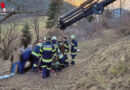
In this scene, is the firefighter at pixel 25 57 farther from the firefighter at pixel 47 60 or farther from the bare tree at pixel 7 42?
the firefighter at pixel 47 60

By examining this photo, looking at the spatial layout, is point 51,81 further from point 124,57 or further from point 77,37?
point 77,37

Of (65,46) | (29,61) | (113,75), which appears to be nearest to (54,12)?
(65,46)

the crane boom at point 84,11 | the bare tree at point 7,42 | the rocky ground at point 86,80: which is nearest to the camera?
the bare tree at point 7,42

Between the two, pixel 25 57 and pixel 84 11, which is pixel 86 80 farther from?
pixel 25 57

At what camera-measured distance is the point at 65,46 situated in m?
9.24

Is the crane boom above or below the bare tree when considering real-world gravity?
above

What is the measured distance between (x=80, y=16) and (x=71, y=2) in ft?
39.8

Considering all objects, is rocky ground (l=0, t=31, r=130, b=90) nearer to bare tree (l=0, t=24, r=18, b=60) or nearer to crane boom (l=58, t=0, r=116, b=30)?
bare tree (l=0, t=24, r=18, b=60)

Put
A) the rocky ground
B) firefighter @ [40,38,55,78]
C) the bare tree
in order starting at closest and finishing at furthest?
the bare tree → the rocky ground → firefighter @ [40,38,55,78]

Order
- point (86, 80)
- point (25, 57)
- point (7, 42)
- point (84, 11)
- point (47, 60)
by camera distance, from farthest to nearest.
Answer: point (84, 11), point (47, 60), point (86, 80), point (7, 42), point (25, 57)

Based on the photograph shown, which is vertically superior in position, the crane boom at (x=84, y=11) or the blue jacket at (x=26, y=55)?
the crane boom at (x=84, y=11)

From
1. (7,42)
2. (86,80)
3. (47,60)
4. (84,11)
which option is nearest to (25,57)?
(7,42)

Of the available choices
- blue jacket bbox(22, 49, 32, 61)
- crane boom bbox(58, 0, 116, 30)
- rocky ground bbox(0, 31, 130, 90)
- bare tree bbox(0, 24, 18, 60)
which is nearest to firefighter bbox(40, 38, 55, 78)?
rocky ground bbox(0, 31, 130, 90)

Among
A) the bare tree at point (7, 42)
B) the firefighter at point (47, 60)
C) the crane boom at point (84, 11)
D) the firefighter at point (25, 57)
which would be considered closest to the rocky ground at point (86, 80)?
the firefighter at point (47, 60)
